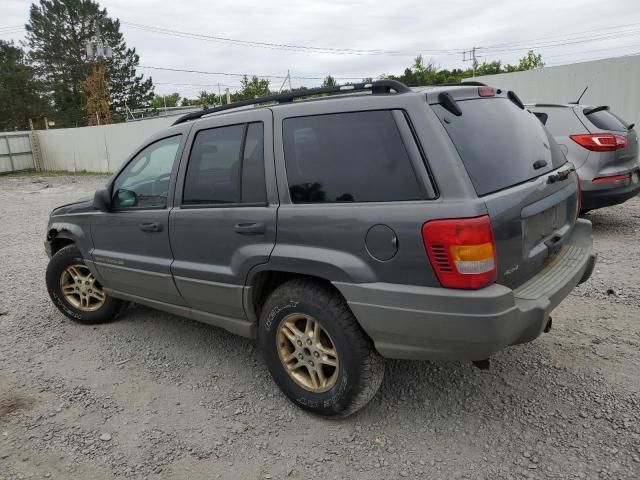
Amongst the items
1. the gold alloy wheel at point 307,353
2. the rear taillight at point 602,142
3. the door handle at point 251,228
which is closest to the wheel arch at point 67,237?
the door handle at point 251,228

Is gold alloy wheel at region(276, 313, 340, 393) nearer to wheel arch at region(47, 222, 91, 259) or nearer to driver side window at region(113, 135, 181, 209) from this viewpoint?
driver side window at region(113, 135, 181, 209)

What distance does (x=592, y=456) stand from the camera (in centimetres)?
249

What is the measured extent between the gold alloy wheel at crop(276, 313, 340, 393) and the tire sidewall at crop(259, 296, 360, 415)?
31mm

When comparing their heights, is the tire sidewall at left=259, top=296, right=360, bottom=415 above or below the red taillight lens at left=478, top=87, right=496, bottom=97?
below

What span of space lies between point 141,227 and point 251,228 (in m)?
1.16

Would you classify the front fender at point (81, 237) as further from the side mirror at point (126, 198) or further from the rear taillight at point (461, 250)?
the rear taillight at point (461, 250)

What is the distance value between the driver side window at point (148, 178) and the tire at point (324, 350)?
1273 millimetres

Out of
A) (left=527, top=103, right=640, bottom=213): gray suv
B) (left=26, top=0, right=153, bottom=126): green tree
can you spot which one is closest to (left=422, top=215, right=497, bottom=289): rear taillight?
(left=527, top=103, right=640, bottom=213): gray suv

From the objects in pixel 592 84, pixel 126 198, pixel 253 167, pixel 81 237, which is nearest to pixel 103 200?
pixel 126 198

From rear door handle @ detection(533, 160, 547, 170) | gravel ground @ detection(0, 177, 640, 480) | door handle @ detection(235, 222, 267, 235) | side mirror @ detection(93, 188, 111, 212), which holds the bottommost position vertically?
gravel ground @ detection(0, 177, 640, 480)

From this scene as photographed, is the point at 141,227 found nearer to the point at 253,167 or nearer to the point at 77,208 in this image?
the point at 77,208

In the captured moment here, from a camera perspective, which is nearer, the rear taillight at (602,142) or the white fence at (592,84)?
the rear taillight at (602,142)

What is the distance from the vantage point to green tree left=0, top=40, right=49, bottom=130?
42.6 m

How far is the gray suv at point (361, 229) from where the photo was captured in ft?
7.77
